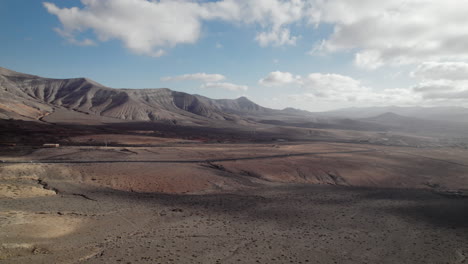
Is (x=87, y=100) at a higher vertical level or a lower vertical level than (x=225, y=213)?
higher

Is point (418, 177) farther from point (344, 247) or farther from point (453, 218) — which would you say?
point (344, 247)

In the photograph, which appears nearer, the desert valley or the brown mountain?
the desert valley

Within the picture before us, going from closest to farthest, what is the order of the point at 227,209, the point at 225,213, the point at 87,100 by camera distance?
1. the point at 225,213
2. the point at 227,209
3. the point at 87,100

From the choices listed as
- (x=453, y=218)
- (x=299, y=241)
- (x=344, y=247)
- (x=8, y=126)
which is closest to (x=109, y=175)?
(x=299, y=241)

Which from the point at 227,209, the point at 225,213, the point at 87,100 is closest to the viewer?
the point at 225,213

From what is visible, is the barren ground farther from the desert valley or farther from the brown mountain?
the brown mountain

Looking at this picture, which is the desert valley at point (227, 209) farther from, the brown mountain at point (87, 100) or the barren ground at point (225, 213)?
the brown mountain at point (87, 100)

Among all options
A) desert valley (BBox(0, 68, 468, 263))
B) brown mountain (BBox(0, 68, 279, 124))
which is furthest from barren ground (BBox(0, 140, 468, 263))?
brown mountain (BBox(0, 68, 279, 124))

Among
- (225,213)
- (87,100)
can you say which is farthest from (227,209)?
(87,100)

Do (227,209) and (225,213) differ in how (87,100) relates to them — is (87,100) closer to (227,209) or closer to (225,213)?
(227,209)

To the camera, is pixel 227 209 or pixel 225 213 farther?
pixel 227 209

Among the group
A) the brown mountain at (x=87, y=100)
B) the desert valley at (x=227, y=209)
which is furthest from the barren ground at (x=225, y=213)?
the brown mountain at (x=87, y=100)
